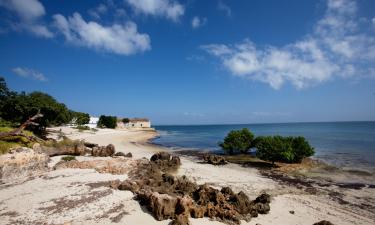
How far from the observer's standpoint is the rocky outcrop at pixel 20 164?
15466mm

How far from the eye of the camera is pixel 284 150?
25.7 meters

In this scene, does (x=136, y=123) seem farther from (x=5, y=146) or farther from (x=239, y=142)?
(x=5, y=146)

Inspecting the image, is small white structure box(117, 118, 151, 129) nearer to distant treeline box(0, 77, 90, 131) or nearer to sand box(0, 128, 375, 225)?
distant treeline box(0, 77, 90, 131)

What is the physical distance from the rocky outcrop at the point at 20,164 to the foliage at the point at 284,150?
20.0 meters

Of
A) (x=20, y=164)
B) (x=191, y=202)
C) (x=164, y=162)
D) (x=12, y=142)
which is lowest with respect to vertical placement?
(x=164, y=162)

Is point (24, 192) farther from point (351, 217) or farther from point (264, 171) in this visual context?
point (264, 171)

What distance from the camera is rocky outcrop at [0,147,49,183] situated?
15466 millimetres

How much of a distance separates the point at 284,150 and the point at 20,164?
2259cm

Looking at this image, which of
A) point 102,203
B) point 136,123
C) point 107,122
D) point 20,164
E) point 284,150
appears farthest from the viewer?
point 136,123

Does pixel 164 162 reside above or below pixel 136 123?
below

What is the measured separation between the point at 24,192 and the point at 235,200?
10752 mm

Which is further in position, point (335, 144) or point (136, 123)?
point (136, 123)

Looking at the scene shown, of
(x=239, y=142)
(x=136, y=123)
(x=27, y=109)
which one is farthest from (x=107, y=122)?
(x=239, y=142)

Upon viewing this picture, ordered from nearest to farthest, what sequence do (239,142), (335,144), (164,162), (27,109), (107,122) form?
1. (164,162)
2. (27,109)
3. (239,142)
4. (335,144)
5. (107,122)
